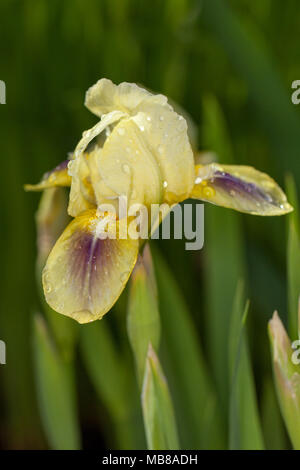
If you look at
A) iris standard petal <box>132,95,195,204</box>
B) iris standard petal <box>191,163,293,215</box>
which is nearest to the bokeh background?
iris standard petal <box>191,163,293,215</box>

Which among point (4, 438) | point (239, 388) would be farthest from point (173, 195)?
point (4, 438)

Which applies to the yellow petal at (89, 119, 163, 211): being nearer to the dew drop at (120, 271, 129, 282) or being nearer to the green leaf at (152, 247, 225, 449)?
the dew drop at (120, 271, 129, 282)

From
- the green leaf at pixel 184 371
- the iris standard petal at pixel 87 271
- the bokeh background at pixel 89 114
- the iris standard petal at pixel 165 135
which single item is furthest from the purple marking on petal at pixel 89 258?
the bokeh background at pixel 89 114

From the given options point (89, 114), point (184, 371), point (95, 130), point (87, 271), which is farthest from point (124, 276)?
point (89, 114)

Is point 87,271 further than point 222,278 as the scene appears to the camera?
No

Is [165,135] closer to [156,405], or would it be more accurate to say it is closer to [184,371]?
[156,405]
